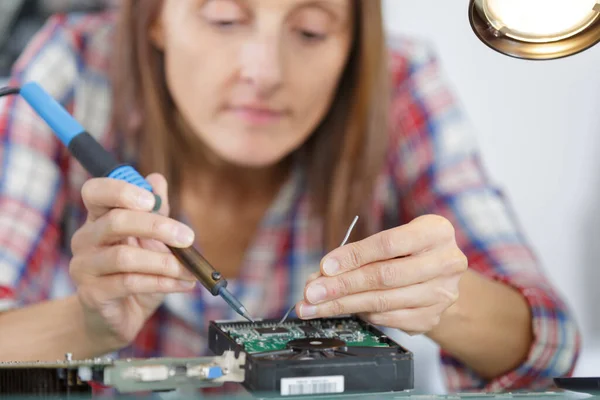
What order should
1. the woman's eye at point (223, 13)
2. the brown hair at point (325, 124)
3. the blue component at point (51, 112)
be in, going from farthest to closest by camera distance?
the brown hair at point (325, 124) → the woman's eye at point (223, 13) → the blue component at point (51, 112)

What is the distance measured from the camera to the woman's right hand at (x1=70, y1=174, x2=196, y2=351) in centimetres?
53

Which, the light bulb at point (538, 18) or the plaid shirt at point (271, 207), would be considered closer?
the light bulb at point (538, 18)

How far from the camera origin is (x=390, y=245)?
501 millimetres

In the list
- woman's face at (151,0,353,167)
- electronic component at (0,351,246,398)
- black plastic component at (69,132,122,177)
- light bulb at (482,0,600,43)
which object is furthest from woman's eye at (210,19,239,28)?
electronic component at (0,351,246,398)

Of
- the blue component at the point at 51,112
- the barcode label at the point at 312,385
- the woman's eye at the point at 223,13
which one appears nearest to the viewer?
the barcode label at the point at 312,385

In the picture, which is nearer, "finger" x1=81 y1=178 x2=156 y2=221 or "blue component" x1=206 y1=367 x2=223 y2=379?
"blue component" x1=206 y1=367 x2=223 y2=379

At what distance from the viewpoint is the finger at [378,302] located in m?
0.47

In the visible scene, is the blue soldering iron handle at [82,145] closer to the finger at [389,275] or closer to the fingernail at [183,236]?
the fingernail at [183,236]

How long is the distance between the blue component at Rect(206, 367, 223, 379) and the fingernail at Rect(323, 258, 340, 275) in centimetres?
13

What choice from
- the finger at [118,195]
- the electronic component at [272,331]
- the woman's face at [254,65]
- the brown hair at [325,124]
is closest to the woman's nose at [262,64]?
the woman's face at [254,65]

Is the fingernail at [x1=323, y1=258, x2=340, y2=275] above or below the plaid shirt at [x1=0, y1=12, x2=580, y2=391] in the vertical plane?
below

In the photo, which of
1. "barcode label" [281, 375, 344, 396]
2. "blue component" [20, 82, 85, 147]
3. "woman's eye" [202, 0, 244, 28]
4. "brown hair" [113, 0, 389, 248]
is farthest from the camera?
"brown hair" [113, 0, 389, 248]

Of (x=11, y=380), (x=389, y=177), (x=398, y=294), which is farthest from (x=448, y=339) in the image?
(x=11, y=380)

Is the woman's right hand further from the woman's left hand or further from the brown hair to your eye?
the brown hair
